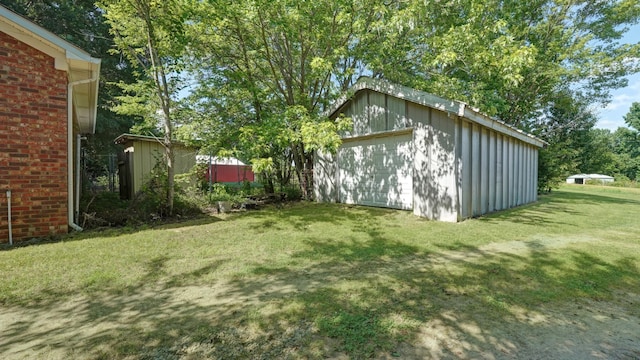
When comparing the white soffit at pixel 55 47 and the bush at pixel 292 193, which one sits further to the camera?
the bush at pixel 292 193

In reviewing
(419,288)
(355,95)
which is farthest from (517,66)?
(419,288)

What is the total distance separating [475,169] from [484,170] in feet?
1.82

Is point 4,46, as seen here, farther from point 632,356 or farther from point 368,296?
point 632,356

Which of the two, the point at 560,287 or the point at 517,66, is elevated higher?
the point at 517,66

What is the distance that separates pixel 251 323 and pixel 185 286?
1.28 meters

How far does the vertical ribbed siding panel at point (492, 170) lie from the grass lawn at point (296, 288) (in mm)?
2188

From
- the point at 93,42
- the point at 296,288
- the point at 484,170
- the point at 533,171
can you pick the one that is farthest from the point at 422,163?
the point at 93,42

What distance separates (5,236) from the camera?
4.90 m

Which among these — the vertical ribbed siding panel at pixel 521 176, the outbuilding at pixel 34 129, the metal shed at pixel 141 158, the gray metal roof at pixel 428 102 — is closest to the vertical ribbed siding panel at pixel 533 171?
the vertical ribbed siding panel at pixel 521 176

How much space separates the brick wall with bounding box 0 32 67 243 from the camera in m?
4.92

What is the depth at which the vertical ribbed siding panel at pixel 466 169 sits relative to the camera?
6.91m

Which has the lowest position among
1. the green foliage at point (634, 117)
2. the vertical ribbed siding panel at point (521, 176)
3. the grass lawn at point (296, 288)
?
the grass lawn at point (296, 288)

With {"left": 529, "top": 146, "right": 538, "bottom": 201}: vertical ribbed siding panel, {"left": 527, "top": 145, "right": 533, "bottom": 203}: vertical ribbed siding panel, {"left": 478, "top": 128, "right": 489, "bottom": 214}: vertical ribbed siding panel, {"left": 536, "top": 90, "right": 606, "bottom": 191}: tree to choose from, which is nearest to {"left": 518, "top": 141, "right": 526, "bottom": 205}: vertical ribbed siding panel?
{"left": 527, "top": 145, "right": 533, "bottom": 203}: vertical ribbed siding panel

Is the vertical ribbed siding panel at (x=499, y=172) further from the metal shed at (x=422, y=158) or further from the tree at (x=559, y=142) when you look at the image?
the tree at (x=559, y=142)
